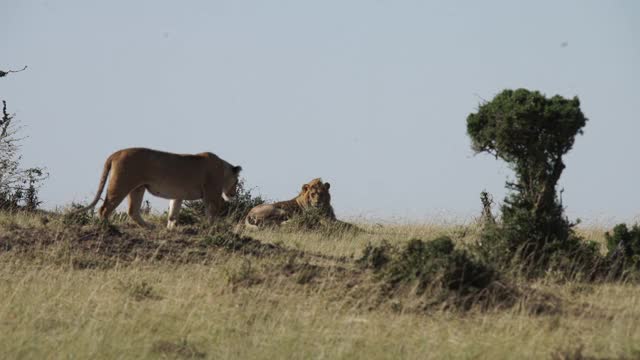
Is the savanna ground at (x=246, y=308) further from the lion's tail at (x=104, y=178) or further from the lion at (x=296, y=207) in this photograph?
the lion at (x=296, y=207)

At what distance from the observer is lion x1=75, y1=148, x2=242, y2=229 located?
1839cm

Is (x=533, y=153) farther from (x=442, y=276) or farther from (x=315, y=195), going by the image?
(x=315, y=195)

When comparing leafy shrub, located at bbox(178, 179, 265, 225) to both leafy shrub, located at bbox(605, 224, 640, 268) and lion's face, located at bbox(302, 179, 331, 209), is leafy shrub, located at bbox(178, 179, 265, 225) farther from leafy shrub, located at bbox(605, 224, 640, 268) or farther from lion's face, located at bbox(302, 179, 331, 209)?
leafy shrub, located at bbox(605, 224, 640, 268)

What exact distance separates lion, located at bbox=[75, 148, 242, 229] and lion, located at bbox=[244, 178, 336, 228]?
104 inches

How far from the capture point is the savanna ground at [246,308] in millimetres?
9586

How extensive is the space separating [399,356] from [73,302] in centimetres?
360

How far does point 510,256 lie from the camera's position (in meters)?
15.3

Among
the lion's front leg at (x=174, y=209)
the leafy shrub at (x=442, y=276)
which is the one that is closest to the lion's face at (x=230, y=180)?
the lion's front leg at (x=174, y=209)

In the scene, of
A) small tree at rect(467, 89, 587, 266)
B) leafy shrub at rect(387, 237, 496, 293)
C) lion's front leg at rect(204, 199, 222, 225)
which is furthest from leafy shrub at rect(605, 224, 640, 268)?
lion's front leg at rect(204, 199, 222, 225)

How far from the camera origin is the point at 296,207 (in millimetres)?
23344

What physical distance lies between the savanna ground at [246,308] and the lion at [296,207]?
21.9ft

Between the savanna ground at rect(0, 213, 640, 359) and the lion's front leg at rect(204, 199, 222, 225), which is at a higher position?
the lion's front leg at rect(204, 199, 222, 225)

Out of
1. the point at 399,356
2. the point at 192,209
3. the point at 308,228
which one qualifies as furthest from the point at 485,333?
the point at 192,209

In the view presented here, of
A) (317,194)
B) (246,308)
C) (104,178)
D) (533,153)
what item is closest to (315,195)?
(317,194)
